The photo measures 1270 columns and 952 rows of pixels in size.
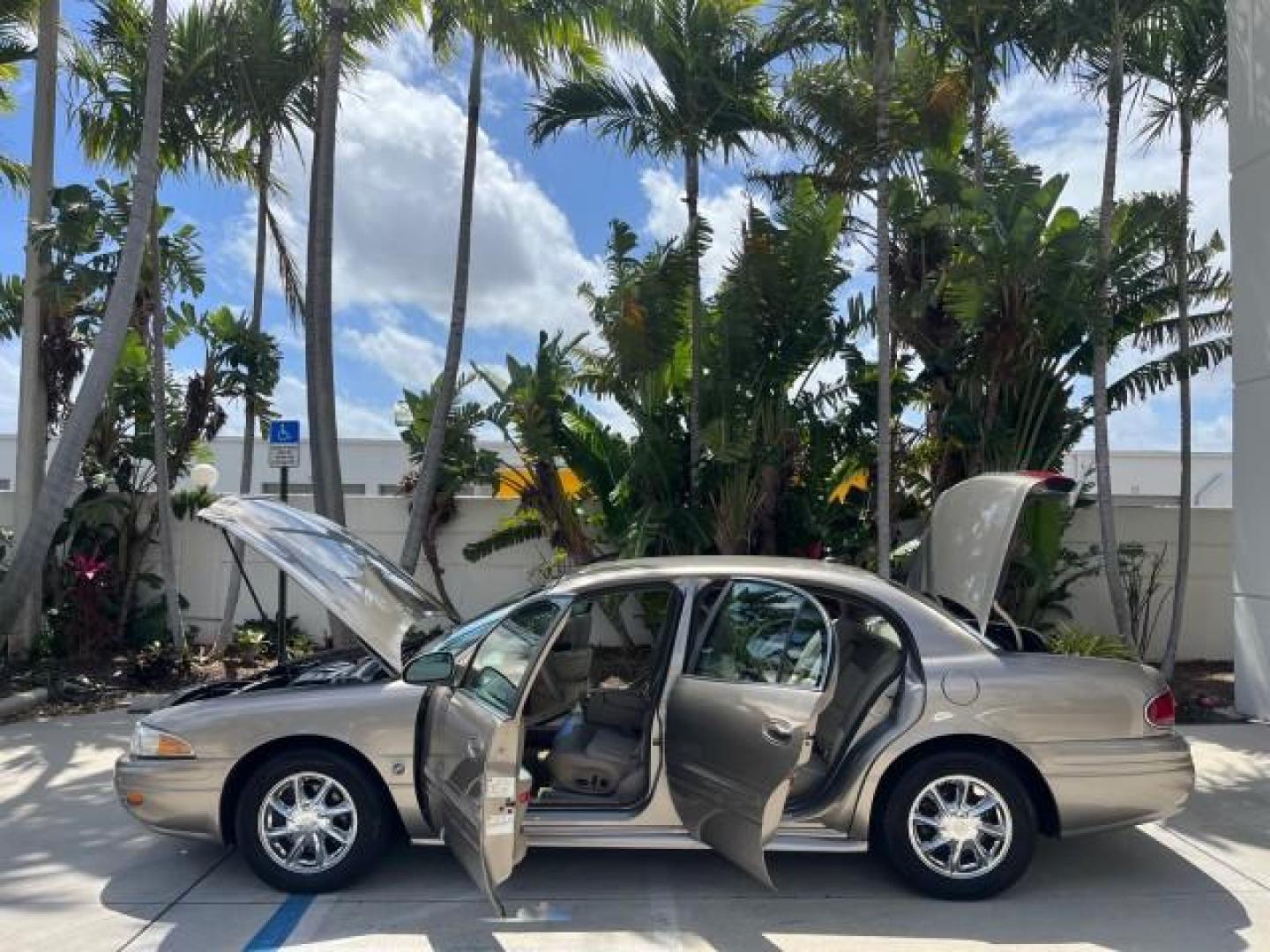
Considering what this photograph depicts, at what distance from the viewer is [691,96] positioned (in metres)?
10.8

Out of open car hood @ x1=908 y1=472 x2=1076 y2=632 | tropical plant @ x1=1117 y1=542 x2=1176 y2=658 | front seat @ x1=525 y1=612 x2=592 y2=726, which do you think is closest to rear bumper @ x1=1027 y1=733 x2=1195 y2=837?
open car hood @ x1=908 y1=472 x2=1076 y2=632

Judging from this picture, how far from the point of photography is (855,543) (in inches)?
448

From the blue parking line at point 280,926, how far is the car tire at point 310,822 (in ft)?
0.32

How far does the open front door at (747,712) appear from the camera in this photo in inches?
166

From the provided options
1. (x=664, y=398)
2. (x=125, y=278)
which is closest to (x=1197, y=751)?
(x=664, y=398)

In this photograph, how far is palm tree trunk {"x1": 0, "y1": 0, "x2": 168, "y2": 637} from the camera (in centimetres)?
1027

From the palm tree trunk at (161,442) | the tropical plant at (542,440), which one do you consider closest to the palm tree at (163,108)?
the palm tree trunk at (161,442)

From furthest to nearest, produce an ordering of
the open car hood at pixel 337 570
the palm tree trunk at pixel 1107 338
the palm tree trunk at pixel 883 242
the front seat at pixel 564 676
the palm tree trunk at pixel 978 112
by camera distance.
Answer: the palm tree trunk at pixel 978 112 → the palm tree trunk at pixel 1107 338 → the palm tree trunk at pixel 883 242 → the front seat at pixel 564 676 → the open car hood at pixel 337 570

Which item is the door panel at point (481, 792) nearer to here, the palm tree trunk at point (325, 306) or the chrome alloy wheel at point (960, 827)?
the chrome alloy wheel at point (960, 827)

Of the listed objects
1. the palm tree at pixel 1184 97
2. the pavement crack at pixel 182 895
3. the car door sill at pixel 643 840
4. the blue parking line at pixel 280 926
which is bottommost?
the pavement crack at pixel 182 895

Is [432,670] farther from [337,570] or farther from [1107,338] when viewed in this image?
[1107,338]

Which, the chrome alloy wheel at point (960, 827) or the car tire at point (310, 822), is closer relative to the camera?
the chrome alloy wheel at point (960, 827)

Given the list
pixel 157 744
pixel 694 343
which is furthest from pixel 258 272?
pixel 157 744

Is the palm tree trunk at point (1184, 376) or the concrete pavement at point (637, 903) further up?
the palm tree trunk at point (1184, 376)
